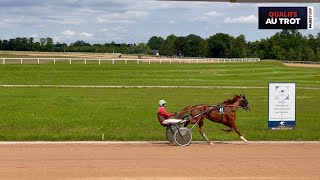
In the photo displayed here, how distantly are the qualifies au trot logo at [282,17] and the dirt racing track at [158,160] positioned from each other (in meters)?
3.18

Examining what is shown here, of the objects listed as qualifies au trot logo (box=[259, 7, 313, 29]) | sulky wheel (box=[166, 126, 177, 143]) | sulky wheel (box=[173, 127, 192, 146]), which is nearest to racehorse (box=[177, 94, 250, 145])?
sulky wheel (box=[166, 126, 177, 143])

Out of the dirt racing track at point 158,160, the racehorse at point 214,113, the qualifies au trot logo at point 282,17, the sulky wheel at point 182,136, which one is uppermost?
the qualifies au trot logo at point 282,17

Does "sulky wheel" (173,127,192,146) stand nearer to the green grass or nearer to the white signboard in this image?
the green grass

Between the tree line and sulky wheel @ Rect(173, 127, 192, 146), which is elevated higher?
the tree line

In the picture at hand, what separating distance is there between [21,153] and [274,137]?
26.0 ft

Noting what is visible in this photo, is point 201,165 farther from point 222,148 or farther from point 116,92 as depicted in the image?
point 116,92

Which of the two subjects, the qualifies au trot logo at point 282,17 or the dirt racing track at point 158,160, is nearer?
the qualifies au trot logo at point 282,17

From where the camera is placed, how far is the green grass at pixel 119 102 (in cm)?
2042

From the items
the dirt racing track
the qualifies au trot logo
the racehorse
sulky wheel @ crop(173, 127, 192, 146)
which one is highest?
the qualifies au trot logo

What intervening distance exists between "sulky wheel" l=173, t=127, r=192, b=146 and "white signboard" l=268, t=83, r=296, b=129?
487 centimetres

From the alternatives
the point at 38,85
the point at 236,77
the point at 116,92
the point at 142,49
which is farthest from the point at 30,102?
the point at 142,49

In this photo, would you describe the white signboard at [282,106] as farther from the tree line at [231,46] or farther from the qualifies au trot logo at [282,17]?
the tree line at [231,46]

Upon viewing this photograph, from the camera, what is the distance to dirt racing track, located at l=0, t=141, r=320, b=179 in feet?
43.1

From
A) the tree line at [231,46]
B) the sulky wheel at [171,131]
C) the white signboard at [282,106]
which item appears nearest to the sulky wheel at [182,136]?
the sulky wheel at [171,131]
